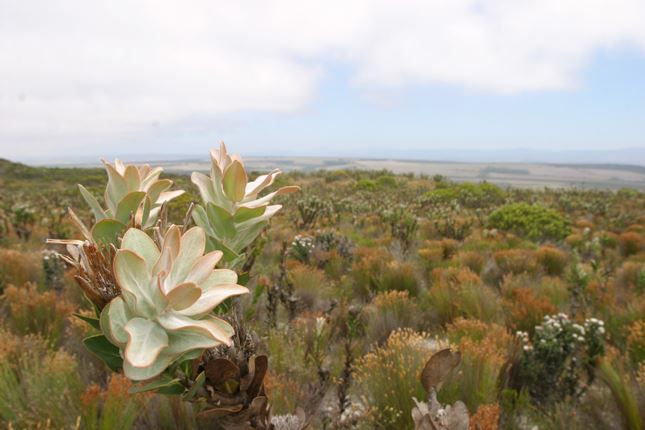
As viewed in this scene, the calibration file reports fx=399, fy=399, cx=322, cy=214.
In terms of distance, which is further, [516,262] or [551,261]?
[551,261]

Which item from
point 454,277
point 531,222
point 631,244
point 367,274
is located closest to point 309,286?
point 367,274

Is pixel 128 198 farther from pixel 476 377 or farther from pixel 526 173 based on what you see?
pixel 526 173

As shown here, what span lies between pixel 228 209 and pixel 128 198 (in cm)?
24

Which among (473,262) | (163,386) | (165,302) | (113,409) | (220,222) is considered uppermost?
(220,222)

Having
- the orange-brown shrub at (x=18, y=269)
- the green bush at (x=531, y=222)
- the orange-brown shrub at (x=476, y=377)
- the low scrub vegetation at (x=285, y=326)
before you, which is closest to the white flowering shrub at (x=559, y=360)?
the low scrub vegetation at (x=285, y=326)

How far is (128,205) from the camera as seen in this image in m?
0.96

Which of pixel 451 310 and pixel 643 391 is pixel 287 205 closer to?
pixel 451 310

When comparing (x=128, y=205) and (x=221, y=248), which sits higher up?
(x=128, y=205)

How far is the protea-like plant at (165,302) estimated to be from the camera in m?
0.71

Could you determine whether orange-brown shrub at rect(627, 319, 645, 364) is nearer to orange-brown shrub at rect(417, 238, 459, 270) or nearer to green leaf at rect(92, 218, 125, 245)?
orange-brown shrub at rect(417, 238, 459, 270)

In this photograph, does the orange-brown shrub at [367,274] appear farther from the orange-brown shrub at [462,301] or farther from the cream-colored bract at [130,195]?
the cream-colored bract at [130,195]

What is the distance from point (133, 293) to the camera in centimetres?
76

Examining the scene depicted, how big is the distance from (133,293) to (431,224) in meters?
10.8

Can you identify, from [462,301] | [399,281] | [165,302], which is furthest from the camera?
[399,281]
